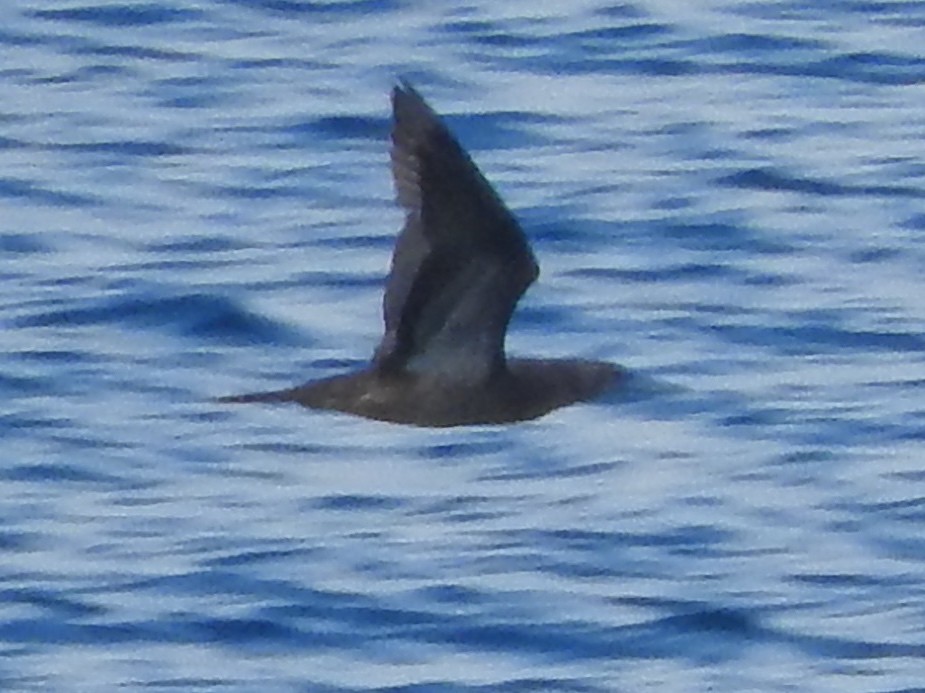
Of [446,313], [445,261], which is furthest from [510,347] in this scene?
[445,261]

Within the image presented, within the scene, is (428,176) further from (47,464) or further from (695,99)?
(695,99)

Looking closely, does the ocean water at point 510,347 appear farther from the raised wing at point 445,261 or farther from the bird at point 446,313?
the raised wing at point 445,261

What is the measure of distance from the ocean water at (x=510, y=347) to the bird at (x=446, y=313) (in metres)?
1.19

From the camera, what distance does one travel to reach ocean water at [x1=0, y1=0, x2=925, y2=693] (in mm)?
13258

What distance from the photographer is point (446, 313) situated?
38.5ft

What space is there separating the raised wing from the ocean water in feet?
4.63

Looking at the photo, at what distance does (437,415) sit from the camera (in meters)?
11.9

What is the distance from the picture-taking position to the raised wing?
11023 mm

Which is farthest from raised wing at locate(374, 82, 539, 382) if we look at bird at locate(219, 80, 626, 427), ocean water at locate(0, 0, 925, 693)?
ocean water at locate(0, 0, 925, 693)

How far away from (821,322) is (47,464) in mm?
3046

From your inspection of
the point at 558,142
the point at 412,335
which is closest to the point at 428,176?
the point at 412,335

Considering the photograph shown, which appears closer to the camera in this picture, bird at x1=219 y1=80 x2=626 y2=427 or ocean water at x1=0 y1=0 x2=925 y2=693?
bird at x1=219 y1=80 x2=626 y2=427

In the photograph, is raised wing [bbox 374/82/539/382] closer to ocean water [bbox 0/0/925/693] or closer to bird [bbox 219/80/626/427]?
bird [bbox 219/80/626/427]

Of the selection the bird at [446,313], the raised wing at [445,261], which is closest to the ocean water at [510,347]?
the bird at [446,313]
